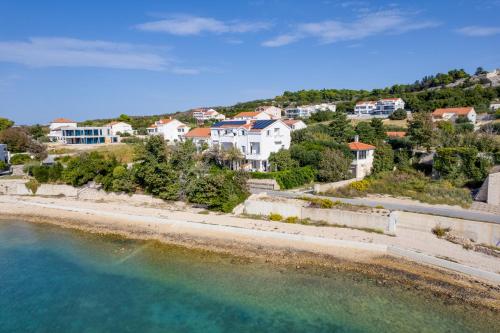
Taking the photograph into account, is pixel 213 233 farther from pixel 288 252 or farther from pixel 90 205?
pixel 90 205

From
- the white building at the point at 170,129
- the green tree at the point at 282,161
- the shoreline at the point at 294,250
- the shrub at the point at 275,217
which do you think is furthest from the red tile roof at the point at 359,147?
the white building at the point at 170,129

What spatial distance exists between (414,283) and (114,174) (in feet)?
97.1

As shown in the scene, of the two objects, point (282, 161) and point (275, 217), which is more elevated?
point (282, 161)

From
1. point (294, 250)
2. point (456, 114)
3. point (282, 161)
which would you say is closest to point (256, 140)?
point (282, 161)

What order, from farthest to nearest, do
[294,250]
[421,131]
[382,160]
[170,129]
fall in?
[170,129] < [421,131] < [382,160] < [294,250]

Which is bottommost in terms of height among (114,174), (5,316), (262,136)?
(5,316)

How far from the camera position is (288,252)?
78.6ft

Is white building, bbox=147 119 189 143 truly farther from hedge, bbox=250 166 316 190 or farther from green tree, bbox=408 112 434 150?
green tree, bbox=408 112 434 150

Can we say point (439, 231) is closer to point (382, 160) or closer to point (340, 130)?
Answer: point (382, 160)

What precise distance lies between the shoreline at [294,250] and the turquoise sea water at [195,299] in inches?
32.9

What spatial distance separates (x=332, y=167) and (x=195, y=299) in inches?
900

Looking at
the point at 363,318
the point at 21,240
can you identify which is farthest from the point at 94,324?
the point at 21,240

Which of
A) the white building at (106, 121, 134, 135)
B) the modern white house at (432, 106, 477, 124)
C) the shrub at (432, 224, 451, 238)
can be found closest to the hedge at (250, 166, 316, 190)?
the shrub at (432, 224, 451, 238)

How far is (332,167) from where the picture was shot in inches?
1492
